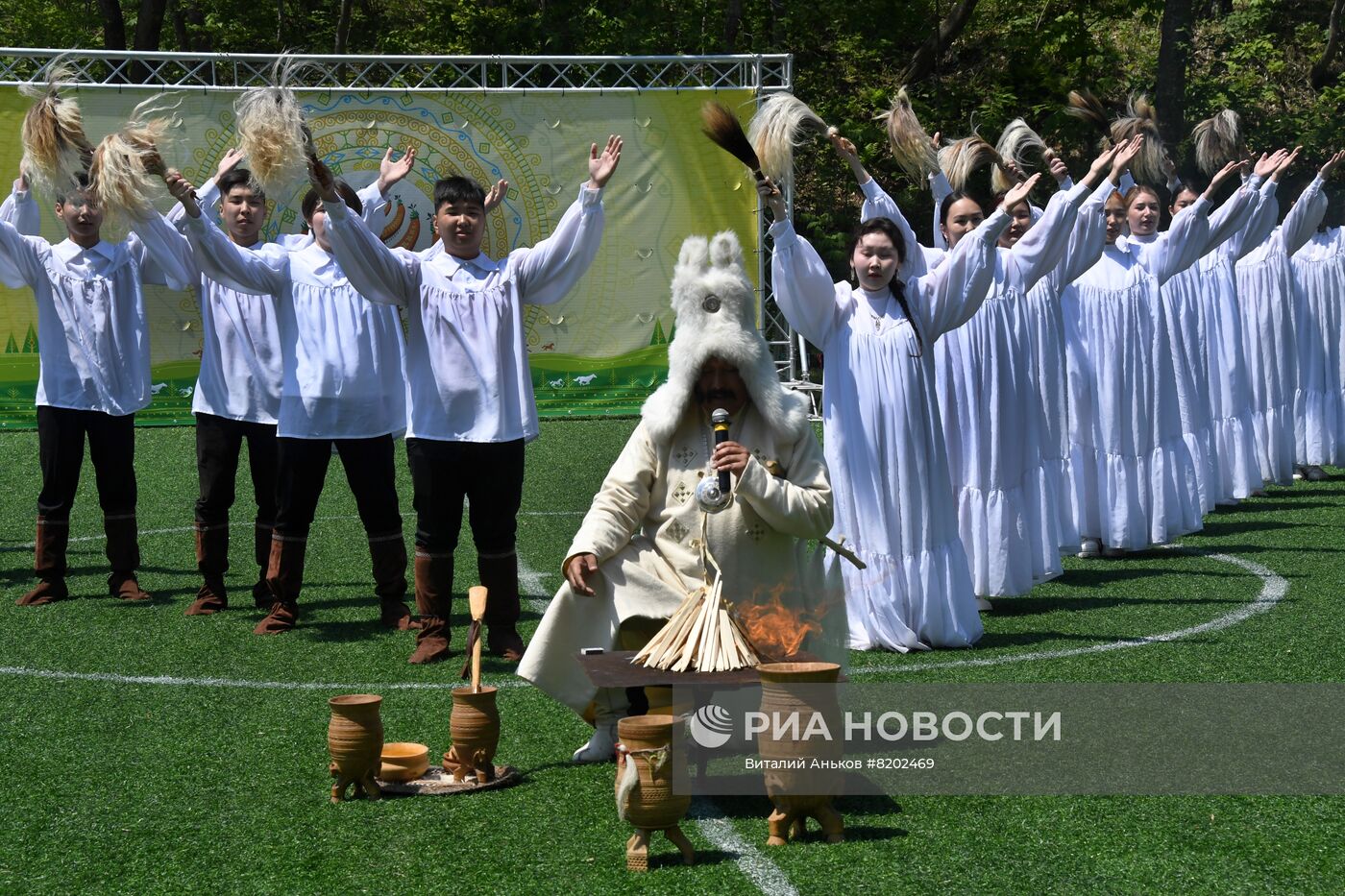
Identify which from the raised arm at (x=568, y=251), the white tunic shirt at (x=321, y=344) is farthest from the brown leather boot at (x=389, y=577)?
the raised arm at (x=568, y=251)

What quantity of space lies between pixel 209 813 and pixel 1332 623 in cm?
548

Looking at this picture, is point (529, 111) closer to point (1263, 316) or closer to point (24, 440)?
point (24, 440)

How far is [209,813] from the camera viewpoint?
18.3 feet

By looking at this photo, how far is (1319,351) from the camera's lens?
51.2 feet

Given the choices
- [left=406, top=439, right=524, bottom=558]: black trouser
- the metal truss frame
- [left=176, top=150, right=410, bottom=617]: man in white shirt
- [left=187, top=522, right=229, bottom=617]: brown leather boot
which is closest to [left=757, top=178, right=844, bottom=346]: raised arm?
[left=406, top=439, right=524, bottom=558]: black trouser

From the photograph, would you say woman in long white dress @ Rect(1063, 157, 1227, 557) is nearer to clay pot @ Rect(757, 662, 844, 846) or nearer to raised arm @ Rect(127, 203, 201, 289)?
raised arm @ Rect(127, 203, 201, 289)

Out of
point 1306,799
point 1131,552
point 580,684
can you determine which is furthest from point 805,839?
point 1131,552

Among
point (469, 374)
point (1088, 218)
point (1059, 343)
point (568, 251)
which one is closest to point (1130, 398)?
point (1059, 343)

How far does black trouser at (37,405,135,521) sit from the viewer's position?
377 inches

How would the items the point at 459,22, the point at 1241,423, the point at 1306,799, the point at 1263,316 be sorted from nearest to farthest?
the point at 1306,799 < the point at 1241,423 < the point at 1263,316 < the point at 459,22

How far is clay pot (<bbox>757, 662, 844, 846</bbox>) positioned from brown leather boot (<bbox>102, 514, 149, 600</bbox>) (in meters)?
5.69

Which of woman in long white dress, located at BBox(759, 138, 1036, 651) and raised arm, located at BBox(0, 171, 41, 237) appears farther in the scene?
raised arm, located at BBox(0, 171, 41, 237)

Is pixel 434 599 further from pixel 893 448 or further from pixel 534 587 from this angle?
pixel 893 448

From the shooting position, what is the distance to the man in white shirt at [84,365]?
375 inches
